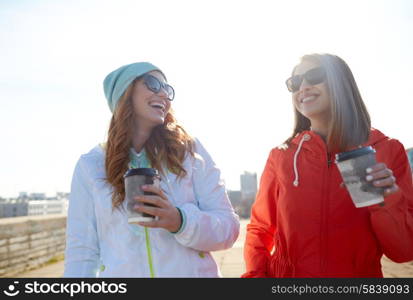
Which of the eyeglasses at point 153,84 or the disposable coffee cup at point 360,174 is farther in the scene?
the eyeglasses at point 153,84

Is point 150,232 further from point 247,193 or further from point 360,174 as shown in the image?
point 247,193

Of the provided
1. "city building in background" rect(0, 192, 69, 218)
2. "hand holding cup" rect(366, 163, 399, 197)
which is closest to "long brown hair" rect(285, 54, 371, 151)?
"hand holding cup" rect(366, 163, 399, 197)

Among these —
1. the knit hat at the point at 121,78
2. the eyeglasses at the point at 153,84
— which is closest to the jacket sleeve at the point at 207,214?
the eyeglasses at the point at 153,84

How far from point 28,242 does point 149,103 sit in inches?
272

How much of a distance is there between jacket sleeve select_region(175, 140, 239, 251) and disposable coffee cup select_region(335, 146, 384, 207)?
0.65m

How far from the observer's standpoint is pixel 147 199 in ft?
6.49

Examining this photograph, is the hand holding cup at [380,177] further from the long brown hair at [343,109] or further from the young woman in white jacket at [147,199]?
the young woman in white jacket at [147,199]

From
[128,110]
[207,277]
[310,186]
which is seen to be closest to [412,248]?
[310,186]

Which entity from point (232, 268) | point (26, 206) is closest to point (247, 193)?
point (232, 268)

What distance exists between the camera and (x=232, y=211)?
95.3 inches

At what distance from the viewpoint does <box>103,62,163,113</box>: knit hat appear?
252 centimetres

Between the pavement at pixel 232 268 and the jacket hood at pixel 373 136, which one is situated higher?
the jacket hood at pixel 373 136

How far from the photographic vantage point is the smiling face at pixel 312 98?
2449 millimetres

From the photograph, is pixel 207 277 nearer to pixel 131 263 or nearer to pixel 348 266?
pixel 131 263
